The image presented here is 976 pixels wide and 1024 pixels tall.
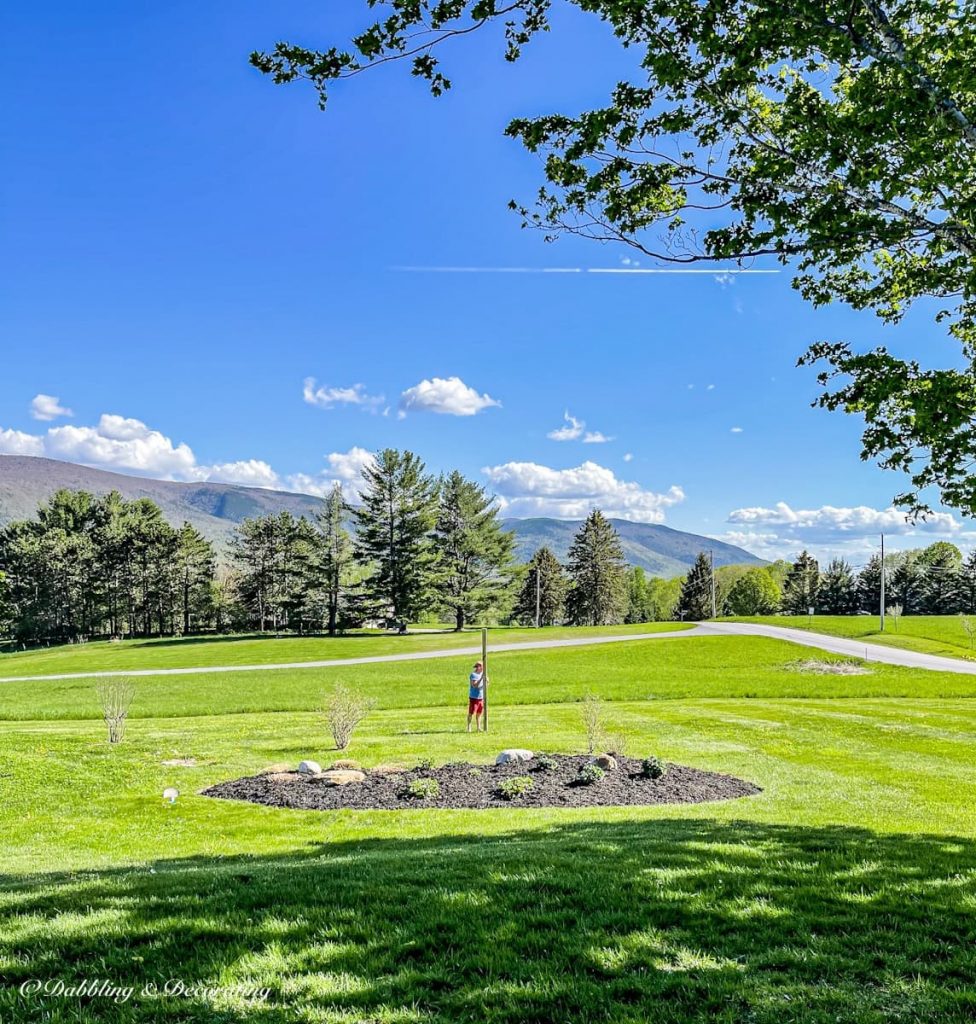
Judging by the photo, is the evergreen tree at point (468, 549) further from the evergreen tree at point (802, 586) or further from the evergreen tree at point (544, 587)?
the evergreen tree at point (802, 586)

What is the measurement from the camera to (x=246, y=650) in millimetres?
41500

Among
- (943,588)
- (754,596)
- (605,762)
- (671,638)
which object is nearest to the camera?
(605,762)

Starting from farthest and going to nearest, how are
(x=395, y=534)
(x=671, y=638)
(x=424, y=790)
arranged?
1. (x=395, y=534)
2. (x=671, y=638)
3. (x=424, y=790)

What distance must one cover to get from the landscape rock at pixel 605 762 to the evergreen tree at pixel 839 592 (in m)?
78.8

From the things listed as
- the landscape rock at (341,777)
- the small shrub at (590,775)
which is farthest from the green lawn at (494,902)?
the small shrub at (590,775)

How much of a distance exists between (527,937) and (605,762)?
750cm

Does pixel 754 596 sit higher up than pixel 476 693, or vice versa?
pixel 476 693

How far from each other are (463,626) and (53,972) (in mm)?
56068

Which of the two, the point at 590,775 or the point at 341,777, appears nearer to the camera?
the point at 590,775

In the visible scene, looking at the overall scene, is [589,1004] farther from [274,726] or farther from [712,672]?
[712,672]

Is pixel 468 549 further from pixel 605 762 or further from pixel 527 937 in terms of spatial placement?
pixel 527 937

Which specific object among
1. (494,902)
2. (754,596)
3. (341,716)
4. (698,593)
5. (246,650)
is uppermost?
(494,902)

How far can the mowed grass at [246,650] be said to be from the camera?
36.3 metres

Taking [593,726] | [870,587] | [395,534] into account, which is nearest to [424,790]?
[593,726]
